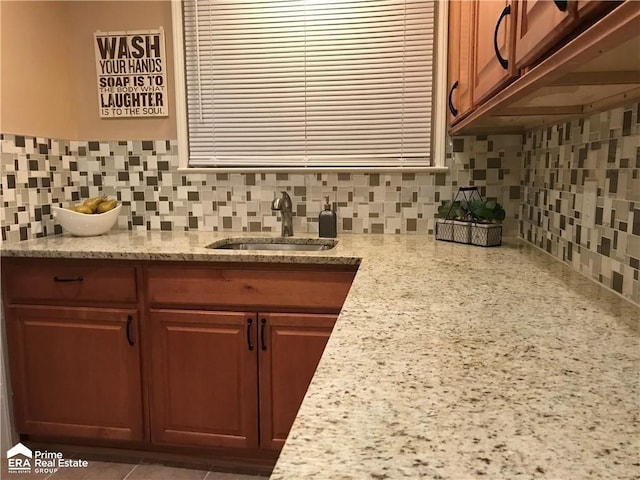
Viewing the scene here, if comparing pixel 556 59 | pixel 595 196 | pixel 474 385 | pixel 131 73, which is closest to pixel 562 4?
pixel 556 59

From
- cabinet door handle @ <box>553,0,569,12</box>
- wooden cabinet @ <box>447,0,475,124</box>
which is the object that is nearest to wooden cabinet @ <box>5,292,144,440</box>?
wooden cabinet @ <box>447,0,475,124</box>

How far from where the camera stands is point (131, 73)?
99.8 inches

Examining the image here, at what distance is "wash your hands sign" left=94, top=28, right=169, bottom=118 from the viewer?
2508 millimetres

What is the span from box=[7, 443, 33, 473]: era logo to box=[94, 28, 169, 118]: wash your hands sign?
1639mm

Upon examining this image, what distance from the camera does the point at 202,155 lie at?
100 inches

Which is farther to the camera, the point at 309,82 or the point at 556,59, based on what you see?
the point at 309,82

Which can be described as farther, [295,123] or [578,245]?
[295,123]

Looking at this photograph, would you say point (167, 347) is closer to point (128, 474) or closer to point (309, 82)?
point (128, 474)

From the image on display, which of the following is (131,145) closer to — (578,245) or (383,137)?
(383,137)

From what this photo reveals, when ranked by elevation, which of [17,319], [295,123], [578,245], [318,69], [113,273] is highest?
[318,69]

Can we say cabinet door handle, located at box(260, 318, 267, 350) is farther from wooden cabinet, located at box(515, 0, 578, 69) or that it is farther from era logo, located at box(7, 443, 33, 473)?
wooden cabinet, located at box(515, 0, 578, 69)

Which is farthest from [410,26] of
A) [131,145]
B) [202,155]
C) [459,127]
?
[131,145]

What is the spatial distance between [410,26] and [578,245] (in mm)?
1347

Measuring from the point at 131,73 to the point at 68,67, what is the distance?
35 cm
